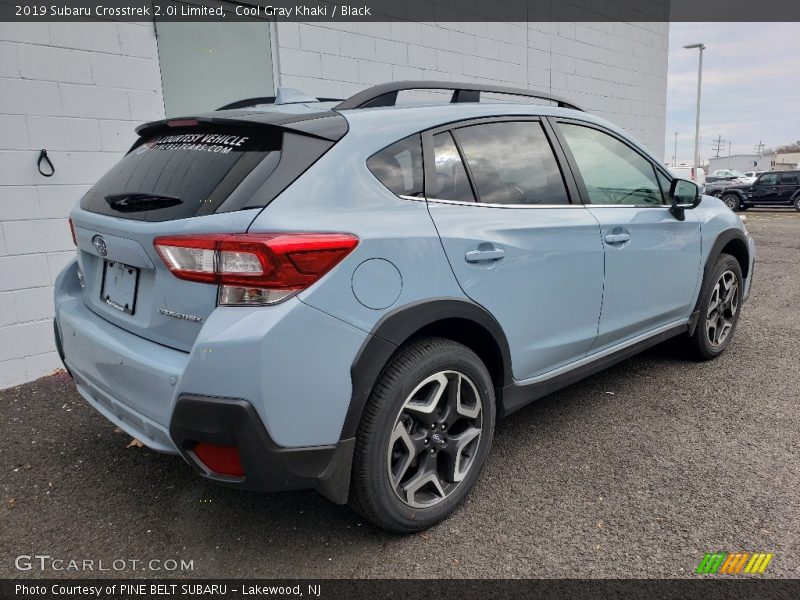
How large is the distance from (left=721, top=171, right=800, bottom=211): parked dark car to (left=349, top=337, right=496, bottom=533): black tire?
22.7m

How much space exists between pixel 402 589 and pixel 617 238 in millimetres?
2054

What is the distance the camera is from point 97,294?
2.46 m

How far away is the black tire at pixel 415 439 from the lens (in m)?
2.12

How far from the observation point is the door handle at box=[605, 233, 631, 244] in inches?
120

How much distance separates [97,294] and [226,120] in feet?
3.04

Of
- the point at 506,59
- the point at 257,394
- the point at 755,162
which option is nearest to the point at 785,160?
the point at 755,162

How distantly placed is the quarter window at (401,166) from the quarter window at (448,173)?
8 cm

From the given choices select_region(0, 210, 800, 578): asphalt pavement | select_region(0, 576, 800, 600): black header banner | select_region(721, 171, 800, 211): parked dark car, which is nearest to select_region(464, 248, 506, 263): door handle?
select_region(0, 210, 800, 578): asphalt pavement

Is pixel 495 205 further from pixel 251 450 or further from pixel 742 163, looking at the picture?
pixel 742 163

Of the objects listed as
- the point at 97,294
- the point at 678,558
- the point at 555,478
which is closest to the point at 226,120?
the point at 97,294

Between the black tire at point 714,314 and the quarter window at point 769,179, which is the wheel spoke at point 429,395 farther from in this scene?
the quarter window at point 769,179

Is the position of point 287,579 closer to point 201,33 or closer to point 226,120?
point 226,120

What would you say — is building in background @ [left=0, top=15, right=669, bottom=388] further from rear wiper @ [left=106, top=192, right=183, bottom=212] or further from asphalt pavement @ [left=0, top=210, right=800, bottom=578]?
rear wiper @ [left=106, top=192, right=183, bottom=212]

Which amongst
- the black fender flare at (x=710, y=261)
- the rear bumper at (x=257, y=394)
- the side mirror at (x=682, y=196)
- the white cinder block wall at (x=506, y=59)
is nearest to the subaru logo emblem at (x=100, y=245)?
the rear bumper at (x=257, y=394)
